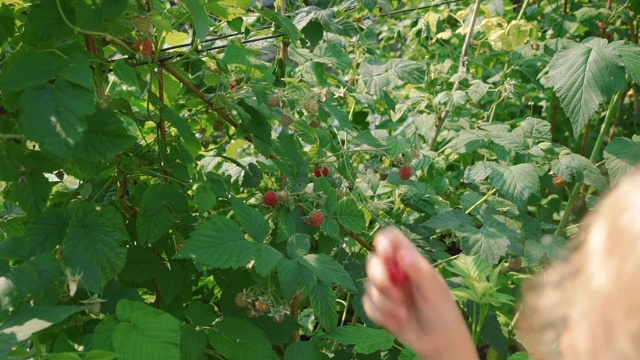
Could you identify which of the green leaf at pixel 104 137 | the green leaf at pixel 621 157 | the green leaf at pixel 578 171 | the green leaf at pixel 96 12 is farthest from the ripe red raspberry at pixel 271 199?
the green leaf at pixel 621 157

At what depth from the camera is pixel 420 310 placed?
98 centimetres

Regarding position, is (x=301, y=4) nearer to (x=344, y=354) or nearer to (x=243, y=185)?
(x=243, y=185)

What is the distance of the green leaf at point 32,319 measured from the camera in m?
1.14

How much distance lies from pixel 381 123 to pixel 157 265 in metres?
1.52

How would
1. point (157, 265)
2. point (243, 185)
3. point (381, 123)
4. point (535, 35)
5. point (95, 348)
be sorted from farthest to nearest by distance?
1. point (381, 123)
2. point (535, 35)
3. point (243, 185)
4. point (157, 265)
5. point (95, 348)

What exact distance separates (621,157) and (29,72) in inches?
52.8

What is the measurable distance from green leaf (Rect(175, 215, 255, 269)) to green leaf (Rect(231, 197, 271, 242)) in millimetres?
37

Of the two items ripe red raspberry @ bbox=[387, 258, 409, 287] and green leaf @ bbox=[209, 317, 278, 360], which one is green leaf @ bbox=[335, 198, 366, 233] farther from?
ripe red raspberry @ bbox=[387, 258, 409, 287]

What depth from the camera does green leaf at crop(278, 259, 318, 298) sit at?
4.79 ft

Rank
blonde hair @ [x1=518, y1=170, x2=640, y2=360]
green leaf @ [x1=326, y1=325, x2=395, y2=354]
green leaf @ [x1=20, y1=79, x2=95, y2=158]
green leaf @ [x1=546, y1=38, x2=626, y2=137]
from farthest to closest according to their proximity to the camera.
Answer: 1. green leaf @ [x1=546, y1=38, x2=626, y2=137]
2. green leaf @ [x1=326, y1=325, x2=395, y2=354]
3. green leaf @ [x1=20, y1=79, x2=95, y2=158]
4. blonde hair @ [x1=518, y1=170, x2=640, y2=360]

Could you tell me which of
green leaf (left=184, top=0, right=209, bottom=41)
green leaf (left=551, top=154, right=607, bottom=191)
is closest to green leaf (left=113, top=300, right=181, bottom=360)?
green leaf (left=184, top=0, right=209, bottom=41)

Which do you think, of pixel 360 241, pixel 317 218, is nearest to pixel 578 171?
pixel 360 241

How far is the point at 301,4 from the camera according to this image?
2.04m

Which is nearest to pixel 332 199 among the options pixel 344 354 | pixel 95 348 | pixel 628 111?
pixel 344 354
